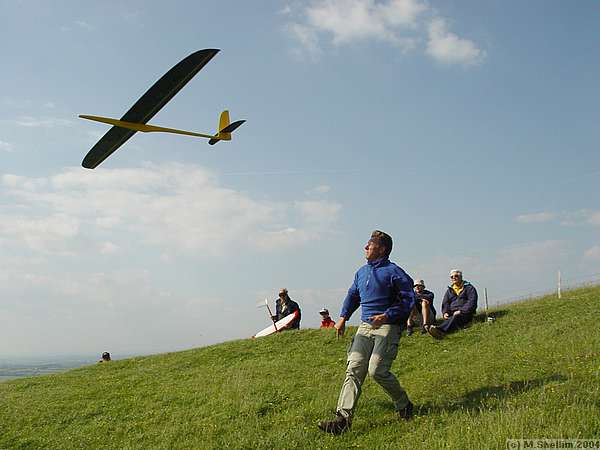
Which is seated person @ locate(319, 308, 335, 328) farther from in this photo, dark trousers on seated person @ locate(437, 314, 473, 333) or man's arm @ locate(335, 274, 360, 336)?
man's arm @ locate(335, 274, 360, 336)

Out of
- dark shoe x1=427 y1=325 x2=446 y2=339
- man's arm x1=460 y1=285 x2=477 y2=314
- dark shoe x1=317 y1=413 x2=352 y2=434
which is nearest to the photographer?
dark shoe x1=317 y1=413 x2=352 y2=434

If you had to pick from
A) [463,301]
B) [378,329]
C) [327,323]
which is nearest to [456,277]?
[463,301]

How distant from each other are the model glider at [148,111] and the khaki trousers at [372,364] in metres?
7.15

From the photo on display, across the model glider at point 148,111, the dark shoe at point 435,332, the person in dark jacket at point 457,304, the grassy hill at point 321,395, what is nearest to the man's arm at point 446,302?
the person in dark jacket at point 457,304

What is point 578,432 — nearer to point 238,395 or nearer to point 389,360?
point 389,360

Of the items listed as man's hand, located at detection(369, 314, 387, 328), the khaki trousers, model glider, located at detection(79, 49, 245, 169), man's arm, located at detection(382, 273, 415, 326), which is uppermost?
model glider, located at detection(79, 49, 245, 169)

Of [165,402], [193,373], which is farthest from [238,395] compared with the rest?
[193,373]

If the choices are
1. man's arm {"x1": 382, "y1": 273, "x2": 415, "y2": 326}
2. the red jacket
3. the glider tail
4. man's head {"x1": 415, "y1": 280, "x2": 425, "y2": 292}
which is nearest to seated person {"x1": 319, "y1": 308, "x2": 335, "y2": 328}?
the red jacket

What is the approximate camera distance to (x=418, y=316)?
15.9 metres

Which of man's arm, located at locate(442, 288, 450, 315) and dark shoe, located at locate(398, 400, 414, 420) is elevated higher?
man's arm, located at locate(442, 288, 450, 315)

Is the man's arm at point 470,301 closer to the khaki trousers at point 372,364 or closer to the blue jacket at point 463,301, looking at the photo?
the blue jacket at point 463,301

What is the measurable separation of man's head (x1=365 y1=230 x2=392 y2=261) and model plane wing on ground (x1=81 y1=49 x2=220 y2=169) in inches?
231

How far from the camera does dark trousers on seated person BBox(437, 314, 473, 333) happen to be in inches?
595

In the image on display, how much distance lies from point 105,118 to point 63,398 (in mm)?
7391
